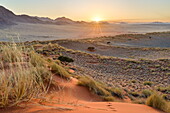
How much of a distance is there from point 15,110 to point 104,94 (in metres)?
3.70

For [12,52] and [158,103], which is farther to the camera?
[158,103]

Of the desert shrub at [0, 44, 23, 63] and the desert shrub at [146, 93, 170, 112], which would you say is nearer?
the desert shrub at [0, 44, 23, 63]

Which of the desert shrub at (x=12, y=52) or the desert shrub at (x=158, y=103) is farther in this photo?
the desert shrub at (x=158, y=103)

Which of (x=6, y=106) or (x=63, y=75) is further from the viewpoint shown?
(x=63, y=75)

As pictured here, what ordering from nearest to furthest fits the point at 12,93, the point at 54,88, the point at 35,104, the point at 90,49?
the point at 35,104 < the point at 12,93 < the point at 54,88 < the point at 90,49

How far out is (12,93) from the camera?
3.23 m

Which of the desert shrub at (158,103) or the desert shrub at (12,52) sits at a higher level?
the desert shrub at (12,52)

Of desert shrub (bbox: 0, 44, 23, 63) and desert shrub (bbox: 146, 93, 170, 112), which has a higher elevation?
desert shrub (bbox: 0, 44, 23, 63)

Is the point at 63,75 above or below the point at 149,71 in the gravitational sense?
above

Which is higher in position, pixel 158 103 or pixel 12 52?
pixel 12 52

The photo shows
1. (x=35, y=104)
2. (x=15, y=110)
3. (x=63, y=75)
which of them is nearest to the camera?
(x=15, y=110)

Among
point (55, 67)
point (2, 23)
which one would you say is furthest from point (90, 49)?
point (2, 23)

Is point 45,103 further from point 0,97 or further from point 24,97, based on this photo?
point 0,97

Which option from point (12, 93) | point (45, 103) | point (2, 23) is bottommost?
point (45, 103)
